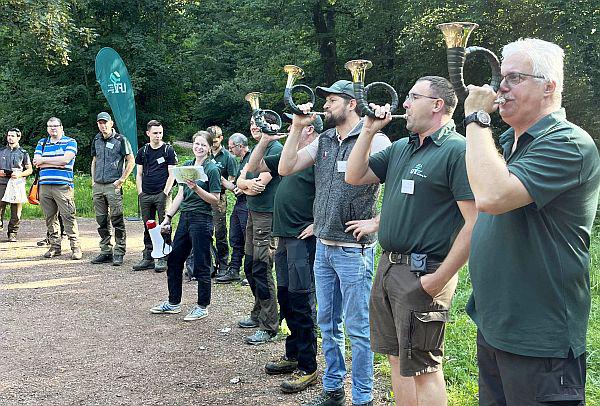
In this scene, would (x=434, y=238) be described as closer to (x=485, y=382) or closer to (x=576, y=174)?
(x=485, y=382)

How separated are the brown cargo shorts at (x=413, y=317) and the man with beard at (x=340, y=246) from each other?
70cm

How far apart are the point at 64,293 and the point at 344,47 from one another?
23.0 meters

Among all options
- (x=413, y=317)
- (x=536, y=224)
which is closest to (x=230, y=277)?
(x=413, y=317)

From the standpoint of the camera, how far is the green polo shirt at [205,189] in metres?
6.75

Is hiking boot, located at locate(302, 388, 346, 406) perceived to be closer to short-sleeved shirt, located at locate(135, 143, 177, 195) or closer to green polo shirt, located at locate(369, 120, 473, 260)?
green polo shirt, located at locate(369, 120, 473, 260)

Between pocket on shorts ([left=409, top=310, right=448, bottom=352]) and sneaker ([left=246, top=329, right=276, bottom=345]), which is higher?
pocket on shorts ([left=409, top=310, right=448, bottom=352])

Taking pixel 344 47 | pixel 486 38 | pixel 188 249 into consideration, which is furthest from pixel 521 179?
pixel 344 47

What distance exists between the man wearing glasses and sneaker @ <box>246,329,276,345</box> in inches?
106

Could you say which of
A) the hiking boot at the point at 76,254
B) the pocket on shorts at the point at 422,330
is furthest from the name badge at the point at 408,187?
the hiking boot at the point at 76,254

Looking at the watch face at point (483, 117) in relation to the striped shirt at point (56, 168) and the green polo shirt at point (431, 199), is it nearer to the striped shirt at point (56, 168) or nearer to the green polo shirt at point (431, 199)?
the green polo shirt at point (431, 199)

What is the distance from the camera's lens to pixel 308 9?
29.0 m

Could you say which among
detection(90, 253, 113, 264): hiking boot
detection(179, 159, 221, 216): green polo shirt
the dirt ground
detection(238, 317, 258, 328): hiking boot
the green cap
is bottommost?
the dirt ground

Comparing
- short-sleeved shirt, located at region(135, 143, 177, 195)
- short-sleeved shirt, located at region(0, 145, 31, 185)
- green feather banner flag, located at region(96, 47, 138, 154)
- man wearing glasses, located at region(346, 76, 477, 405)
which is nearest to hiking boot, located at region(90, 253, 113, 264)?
short-sleeved shirt, located at region(135, 143, 177, 195)

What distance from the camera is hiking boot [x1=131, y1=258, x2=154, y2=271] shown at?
9.52m
